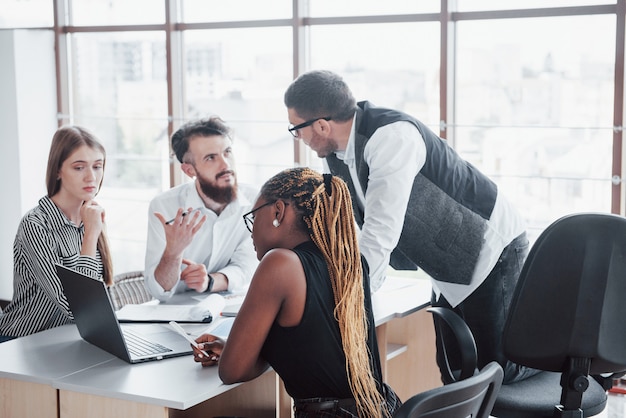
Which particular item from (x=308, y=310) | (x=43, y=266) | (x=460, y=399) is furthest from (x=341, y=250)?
(x=43, y=266)

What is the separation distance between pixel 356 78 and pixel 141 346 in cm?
300

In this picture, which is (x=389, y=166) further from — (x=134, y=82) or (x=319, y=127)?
(x=134, y=82)

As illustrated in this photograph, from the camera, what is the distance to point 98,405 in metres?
1.96

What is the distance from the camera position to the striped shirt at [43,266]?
269 centimetres

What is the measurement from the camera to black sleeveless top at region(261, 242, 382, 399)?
74.6 inches

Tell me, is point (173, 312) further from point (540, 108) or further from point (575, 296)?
point (540, 108)

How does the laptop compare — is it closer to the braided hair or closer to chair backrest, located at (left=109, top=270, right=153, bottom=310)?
the braided hair

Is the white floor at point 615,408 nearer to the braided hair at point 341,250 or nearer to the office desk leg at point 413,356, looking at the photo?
the office desk leg at point 413,356

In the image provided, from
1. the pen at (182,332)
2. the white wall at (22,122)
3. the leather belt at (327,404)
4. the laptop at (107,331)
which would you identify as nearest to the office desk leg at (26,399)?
the laptop at (107,331)

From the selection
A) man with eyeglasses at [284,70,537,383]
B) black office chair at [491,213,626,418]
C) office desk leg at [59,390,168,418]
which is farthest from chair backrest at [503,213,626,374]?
office desk leg at [59,390,168,418]

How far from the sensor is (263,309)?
1.88 metres

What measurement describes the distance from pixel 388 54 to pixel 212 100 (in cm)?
126

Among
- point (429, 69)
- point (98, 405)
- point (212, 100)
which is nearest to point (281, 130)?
point (212, 100)

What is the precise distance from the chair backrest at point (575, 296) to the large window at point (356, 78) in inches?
84.8
